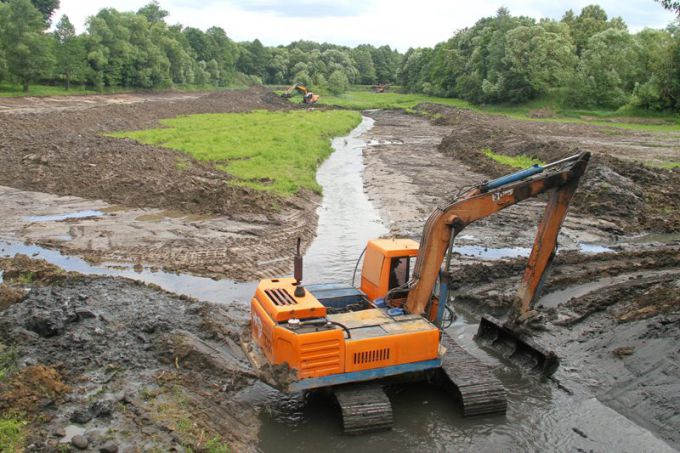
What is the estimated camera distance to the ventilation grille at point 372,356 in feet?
27.8

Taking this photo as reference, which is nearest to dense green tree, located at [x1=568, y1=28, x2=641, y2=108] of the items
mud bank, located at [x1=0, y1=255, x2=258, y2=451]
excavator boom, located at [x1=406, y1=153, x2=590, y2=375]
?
excavator boom, located at [x1=406, y1=153, x2=590, y2=375]

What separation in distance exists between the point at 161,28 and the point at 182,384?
87.2 metres

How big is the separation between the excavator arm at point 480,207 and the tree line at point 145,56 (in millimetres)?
50095

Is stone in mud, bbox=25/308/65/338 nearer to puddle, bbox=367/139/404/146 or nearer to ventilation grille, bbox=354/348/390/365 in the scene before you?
ventilation grille, bbox=354/348/390/365

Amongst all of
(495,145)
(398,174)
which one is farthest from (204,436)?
(495,145)

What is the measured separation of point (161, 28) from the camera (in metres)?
87.5

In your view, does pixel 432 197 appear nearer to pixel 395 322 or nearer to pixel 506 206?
pixel 506 206

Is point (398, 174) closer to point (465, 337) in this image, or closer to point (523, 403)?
point (465, 337)

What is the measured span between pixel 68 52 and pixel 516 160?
1904 inches

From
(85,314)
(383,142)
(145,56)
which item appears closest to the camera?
(85,314)

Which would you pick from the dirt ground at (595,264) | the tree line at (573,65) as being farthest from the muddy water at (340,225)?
the tree line at (573,65)

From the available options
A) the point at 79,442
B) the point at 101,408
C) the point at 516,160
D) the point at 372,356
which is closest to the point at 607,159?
the point at 516,160

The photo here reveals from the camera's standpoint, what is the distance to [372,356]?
8.55 meters

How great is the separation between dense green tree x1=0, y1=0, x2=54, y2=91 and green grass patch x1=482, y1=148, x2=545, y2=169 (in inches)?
1561
